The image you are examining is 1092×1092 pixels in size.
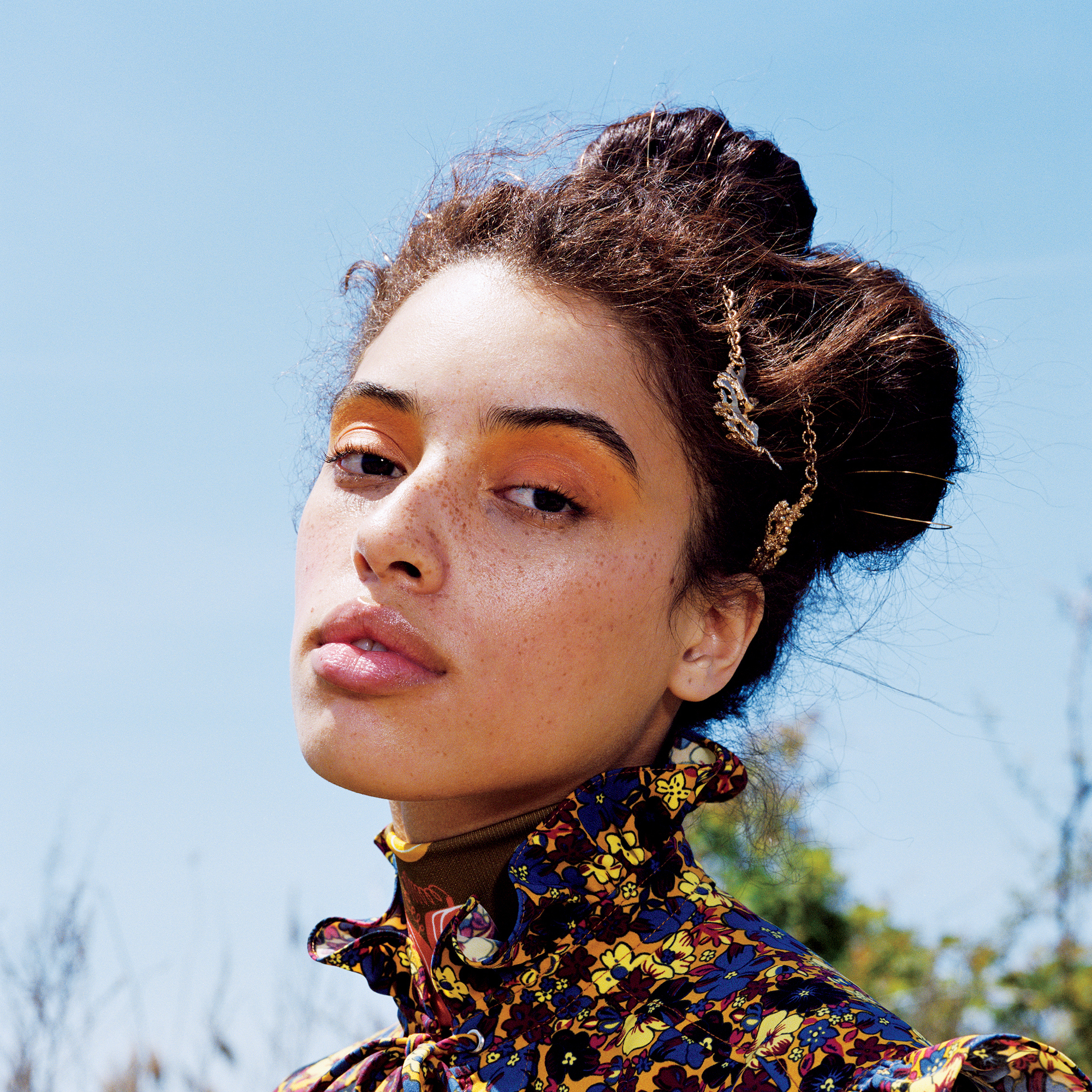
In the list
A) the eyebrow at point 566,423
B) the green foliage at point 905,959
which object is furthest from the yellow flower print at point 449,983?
the green foliage at point 905,959

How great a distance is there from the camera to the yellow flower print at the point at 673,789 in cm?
206

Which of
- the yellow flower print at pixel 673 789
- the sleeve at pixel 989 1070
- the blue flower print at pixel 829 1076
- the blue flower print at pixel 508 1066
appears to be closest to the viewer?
the sleeve at pixel 989 1070

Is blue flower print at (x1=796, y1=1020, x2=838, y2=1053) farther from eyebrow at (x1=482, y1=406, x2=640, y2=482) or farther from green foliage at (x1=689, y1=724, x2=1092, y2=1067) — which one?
green foliage at (x1=689, y1=724, x2=1092, y2=1067)

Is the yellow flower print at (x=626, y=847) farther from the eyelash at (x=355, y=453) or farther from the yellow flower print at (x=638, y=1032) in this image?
the eyelash at (x=355, y=453)

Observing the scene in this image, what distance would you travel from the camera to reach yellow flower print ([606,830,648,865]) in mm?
1991

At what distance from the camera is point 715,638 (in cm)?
223

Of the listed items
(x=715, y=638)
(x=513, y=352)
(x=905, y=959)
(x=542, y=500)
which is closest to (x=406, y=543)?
(x=542, y=500)

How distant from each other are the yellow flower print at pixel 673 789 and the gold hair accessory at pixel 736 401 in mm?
581

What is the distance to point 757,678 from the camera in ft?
8.41

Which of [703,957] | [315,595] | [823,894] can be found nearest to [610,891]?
[703,957]

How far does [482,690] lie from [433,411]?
0.46m

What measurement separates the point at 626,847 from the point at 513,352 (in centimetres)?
82

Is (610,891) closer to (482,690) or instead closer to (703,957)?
(703,957)

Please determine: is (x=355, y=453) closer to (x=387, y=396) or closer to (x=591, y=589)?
(x=387, y=396)
